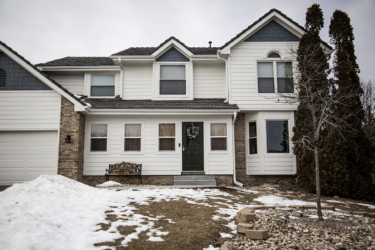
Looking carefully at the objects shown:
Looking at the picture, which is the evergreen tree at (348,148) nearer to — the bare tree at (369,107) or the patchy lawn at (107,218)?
the patchy lawn at (107,218)

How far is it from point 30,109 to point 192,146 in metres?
6.48

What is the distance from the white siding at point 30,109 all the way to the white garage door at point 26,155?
1.26 feet

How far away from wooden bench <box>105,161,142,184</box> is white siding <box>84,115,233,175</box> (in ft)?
0.72

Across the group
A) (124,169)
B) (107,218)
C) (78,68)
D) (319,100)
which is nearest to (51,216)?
(107,218)

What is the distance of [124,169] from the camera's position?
1062 cm

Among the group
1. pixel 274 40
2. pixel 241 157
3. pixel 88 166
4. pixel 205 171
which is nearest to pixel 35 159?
pixel 88 166

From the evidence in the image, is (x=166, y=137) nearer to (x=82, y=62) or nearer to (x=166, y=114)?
(x=166, y=114)

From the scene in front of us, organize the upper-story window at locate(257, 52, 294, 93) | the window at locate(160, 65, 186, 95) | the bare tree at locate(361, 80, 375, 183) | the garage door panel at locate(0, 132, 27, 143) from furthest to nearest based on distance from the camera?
the bare tree at locate(361, 80, 375, 183) → the window at locate(160, 65, 186, 95) → the upper-story window at locate(257, 52, 294, 93) → the garage door panel at locate(0, 132, 27, 143)

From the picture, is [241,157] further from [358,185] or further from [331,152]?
[358,185]

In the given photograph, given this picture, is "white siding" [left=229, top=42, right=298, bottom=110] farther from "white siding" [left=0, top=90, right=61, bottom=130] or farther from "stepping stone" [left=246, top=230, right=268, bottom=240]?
"stepping stone" [left=246, top=230, right=268, bottom=240]

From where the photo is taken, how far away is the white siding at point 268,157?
35.7 ft

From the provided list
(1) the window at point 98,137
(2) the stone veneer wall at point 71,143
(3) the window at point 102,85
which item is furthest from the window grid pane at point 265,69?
(2) the stone veneer wall at point 71,143

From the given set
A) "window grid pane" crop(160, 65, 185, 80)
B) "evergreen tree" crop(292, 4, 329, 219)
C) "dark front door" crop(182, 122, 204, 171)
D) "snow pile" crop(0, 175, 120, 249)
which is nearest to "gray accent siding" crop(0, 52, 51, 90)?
"window grid pane" crop(160, 65, 185, 80)

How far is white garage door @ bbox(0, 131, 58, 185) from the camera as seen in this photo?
1006 centimetres
